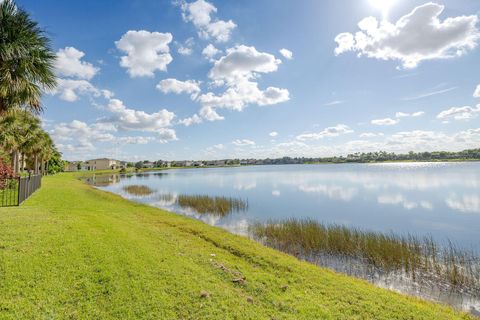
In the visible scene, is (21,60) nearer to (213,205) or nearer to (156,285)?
(156,285)

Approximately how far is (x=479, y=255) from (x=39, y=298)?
1522 cm

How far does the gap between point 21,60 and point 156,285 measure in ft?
35.3

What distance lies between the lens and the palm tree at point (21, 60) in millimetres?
9586

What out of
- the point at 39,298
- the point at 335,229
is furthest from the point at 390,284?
the point at 39,298

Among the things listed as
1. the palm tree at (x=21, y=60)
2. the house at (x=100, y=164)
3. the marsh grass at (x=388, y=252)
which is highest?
the palm tree at (x=21, y=60)

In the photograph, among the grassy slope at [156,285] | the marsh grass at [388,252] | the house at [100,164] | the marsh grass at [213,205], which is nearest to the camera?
the grassy slope at [156,285]

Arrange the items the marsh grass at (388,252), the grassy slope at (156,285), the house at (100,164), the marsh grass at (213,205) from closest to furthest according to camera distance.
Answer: the grassy slope at (156,285)
the marsh grass at (388,252)
the marsh grass at (213,205)
the house at (100,164)

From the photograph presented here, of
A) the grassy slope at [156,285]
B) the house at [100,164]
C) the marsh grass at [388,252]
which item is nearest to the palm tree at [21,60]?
the grassy slope at [156,285]

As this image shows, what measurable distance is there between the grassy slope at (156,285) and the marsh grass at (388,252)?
Result: 331 cm

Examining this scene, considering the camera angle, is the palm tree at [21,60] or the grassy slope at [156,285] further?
the palm tree at [21,60]

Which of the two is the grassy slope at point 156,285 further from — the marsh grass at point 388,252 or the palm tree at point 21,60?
the palm tree at point 21,60

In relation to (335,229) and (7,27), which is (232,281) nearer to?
(335,229)

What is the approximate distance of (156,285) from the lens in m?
5.32

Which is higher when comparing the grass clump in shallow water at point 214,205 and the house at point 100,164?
the house at point 100,164
